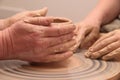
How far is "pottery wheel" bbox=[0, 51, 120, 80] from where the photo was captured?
2.52 feet

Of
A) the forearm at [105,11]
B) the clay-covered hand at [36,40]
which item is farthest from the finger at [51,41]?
the forearm at [105,11]

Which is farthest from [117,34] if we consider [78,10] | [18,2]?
[18,2]

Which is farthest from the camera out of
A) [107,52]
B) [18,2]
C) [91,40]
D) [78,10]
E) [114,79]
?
[18,2]

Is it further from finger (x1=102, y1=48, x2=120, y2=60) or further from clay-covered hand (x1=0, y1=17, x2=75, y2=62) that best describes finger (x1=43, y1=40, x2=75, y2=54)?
finger (x1=102, y1=48, x2=120, y2=60)

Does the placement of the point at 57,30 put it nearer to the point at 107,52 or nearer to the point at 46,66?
the point at 46,66

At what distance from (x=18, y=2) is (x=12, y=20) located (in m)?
1.85

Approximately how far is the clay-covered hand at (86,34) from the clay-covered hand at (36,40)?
0.76ft

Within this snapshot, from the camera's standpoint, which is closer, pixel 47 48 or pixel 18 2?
pixel 47 48

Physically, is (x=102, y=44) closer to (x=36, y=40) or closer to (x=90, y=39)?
(x=90, y=39)

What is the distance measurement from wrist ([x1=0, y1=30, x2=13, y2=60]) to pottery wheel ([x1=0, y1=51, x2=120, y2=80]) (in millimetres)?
33

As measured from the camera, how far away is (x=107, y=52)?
0.97 meters

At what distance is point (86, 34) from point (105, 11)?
12.2 inches

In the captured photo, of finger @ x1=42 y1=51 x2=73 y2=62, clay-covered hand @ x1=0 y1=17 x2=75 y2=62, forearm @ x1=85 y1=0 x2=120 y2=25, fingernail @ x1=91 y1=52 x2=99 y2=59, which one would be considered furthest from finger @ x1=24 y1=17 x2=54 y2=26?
forearm @ x1=85 y1=0 x2=120 y2=25

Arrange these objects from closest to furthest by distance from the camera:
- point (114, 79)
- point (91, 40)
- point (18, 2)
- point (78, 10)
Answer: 1. point (114, 79)
2. point (91, 40)
3. point (78, 10)
4. point (18, 2)
